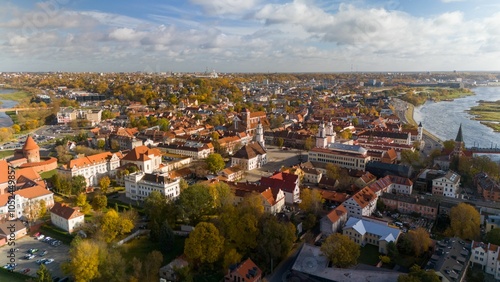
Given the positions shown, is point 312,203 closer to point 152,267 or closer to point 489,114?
point 152,267

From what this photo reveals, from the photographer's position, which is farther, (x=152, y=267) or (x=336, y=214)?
(x=336, y=214)

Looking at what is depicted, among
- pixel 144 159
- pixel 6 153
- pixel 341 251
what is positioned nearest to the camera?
pixel 341 251

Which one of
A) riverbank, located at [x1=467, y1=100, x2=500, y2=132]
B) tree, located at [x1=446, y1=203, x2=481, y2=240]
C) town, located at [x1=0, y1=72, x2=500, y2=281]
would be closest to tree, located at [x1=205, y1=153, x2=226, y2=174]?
town, located at [x1=0, y1=72, x2=500, y2=281]

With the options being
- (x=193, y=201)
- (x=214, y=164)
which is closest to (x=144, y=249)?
(x=193, y=201)

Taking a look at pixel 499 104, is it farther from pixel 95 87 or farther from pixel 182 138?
Result: pixel 95 87

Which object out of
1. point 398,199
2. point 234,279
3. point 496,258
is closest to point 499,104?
point 398,199

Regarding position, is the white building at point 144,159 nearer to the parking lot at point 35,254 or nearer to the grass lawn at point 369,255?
the parking lot at point 35,254
